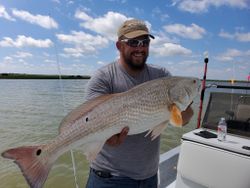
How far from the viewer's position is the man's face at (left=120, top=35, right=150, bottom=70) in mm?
2543

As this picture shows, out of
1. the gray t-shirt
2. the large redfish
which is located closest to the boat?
the gray t-shirt

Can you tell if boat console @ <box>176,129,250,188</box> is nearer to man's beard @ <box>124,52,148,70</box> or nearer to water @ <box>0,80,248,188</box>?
man's beard @ <box>124,52,148,70</box>

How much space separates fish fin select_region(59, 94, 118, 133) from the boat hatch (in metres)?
2.62

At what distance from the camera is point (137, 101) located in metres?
2.28

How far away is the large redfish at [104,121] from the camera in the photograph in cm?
201

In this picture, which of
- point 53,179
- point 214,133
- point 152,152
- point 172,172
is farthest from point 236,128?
point 53,179

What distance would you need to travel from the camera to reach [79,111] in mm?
2217

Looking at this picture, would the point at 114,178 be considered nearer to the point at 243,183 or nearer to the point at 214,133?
the point at 243,183

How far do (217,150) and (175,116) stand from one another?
1528 mm

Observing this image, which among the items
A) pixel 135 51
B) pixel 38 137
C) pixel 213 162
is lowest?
pixel 38 137

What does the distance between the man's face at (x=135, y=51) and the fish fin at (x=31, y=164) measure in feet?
3.79

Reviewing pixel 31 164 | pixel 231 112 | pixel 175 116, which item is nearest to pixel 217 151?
pixel 231 112

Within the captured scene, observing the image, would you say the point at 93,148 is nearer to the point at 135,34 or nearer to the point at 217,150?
the point at 135,34

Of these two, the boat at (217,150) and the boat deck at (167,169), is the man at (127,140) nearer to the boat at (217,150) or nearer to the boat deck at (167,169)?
the boat at (217,150)
